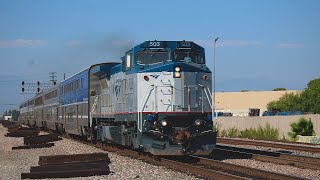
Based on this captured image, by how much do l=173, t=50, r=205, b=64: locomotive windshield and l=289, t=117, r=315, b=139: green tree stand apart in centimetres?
1473

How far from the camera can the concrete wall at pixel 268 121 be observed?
1194 inches

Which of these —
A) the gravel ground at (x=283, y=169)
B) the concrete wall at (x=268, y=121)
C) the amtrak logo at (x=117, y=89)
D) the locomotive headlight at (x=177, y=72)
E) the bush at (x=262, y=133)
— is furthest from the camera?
the bush at (x=262, y=133)

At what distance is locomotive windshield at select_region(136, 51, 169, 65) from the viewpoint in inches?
623

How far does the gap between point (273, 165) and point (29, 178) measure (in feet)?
22.9

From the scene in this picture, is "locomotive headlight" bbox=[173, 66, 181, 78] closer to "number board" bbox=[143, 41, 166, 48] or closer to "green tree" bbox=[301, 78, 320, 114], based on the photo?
"number board" bbox=[143, 41, 166, 48]

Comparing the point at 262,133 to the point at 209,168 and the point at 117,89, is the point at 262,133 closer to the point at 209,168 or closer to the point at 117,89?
the point at 117,89

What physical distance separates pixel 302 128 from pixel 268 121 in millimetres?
5497

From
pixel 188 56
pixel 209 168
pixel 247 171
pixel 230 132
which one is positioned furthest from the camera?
pixel 230 132

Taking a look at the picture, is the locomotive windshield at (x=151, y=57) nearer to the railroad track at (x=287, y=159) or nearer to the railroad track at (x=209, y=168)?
the railroad track at (x=209, y=168)

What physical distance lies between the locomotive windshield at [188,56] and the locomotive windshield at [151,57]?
320mm

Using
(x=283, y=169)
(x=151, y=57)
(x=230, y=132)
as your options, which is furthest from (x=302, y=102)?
(x=283, y=169)

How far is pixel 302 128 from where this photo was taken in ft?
95.9

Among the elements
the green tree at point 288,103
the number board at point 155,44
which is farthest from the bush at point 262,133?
the green tree at point 288,103


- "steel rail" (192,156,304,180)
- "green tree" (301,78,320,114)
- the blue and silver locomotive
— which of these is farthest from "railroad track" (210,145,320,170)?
"green tree" (301,78,320,114)
